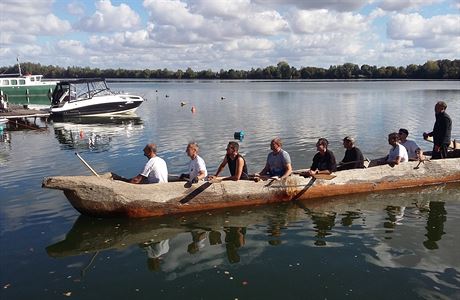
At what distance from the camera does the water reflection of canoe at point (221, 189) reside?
388 inches

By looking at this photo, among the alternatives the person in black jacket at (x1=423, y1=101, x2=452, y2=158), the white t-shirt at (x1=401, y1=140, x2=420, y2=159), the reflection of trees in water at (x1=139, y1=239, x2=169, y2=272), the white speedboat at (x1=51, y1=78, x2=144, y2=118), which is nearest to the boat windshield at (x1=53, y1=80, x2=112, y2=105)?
the white speedboat at (x1=51, y1=78, x2=144, y2=118)

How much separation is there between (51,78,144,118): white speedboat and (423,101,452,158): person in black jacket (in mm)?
29015

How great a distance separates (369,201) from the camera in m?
12.0

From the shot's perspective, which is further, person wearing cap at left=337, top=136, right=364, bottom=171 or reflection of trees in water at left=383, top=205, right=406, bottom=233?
person wearing cap at left=337, top=136, right=364, bottom=171

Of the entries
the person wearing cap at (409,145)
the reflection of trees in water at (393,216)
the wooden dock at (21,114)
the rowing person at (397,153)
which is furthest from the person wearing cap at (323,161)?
the wooden dock at (21,114)

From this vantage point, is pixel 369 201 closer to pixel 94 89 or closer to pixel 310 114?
pixel 310 114

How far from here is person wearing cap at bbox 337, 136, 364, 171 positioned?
1252 cm

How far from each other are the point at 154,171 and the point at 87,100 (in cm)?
2887

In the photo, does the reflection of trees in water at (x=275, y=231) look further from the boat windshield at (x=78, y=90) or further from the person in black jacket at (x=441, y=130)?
the boat windshield at (x=78, y=90)

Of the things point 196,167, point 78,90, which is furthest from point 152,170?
point 78,90

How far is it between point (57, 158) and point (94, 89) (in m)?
20.6

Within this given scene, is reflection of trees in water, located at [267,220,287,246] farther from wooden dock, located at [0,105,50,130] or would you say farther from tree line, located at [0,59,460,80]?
tree line, located at [0,59,460,80]

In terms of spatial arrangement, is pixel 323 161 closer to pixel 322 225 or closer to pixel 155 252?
pixel 322 225

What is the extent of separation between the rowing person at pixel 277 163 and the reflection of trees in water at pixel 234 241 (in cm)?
210
